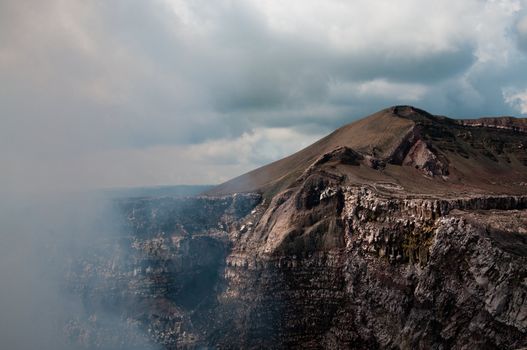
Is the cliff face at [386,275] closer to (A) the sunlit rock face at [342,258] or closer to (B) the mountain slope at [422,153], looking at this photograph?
(A) the sunlit rock face at [342,258]

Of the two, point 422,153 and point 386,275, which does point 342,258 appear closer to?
point 386,275

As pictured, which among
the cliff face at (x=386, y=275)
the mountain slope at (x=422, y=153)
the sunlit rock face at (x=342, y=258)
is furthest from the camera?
the mountain slope at (x=422, y=153)

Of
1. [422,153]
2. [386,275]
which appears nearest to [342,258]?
[386,275]

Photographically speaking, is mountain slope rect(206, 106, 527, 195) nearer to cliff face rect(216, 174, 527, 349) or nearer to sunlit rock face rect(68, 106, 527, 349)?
sunlit rock face rect(68, 106, 527, 349)

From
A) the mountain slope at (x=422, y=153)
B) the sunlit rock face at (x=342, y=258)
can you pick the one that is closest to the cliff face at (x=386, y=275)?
the sunlit rock face at (x=342, y=258)

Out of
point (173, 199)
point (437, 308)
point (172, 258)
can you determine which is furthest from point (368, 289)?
point (173, 199)

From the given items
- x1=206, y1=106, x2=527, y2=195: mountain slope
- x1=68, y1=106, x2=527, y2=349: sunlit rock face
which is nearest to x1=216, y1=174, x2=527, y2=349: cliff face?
x1=68, y1=106, x2=527, y2=349: sunlit rock face

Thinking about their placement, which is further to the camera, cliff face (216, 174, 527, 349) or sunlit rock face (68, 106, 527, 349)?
sunlit rock face (68, 106, 527, 349)

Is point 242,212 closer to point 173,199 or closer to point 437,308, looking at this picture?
point 173,199
